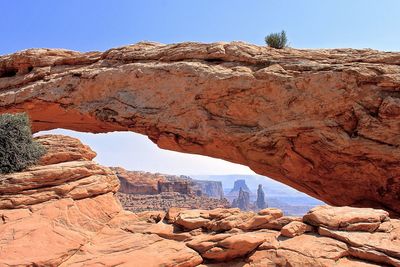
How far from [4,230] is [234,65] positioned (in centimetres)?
1115

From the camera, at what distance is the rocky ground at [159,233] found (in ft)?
25.9

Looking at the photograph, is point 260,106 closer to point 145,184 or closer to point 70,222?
point 70,222

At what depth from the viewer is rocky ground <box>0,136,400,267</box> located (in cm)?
790

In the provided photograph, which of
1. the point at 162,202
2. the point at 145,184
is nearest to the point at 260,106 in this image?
the point at 162,202

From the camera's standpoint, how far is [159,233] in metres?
9.15

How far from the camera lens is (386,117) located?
13703 millimetres

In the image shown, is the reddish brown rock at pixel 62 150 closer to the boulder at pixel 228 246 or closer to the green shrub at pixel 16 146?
the green shrub at pixel 16 146

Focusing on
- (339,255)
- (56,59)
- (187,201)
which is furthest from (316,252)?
(187,201)

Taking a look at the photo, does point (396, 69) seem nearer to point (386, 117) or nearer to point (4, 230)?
point (386, 117)

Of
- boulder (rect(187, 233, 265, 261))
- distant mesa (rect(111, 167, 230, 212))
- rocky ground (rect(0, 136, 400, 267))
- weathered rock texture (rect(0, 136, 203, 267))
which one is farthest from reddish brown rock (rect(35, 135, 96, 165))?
distant mesa (rect(111, 167, 230, 212))

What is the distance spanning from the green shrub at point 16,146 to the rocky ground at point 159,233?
63cm

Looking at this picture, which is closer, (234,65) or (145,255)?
(145,255)

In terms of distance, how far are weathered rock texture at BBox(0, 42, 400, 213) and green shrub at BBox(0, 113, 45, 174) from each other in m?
5.08

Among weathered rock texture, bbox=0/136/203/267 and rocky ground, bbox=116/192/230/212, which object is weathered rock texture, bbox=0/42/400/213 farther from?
rocky ground, bbox=116/192/230/212
